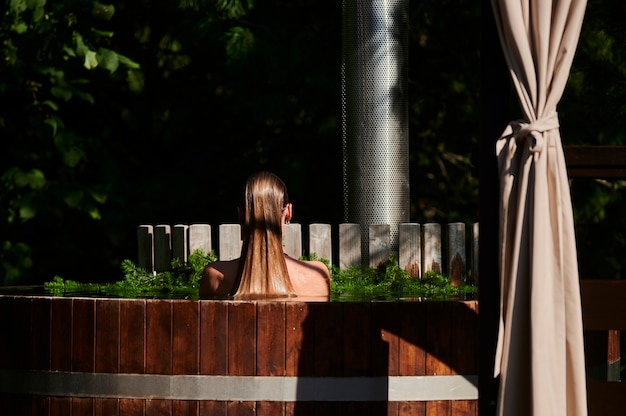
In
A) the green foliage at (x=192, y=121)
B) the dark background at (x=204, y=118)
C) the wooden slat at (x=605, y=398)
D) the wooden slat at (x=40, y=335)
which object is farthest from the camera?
the green foliage at (x=192, y=121)

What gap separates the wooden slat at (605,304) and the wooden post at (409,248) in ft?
7.87

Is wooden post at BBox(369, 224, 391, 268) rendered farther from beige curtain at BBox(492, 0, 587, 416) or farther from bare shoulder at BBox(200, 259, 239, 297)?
beige curtain at BBox(492, 0, 587, 416)

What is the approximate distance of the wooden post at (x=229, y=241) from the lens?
7.58 metres

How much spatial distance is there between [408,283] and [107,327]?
215 cm

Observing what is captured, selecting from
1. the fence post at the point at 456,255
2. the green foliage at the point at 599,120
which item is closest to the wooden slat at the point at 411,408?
the fence post at the point at 456,255

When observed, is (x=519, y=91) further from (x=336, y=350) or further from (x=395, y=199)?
(x=395, y=199)

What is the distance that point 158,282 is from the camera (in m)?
7.28

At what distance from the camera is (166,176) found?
12.4 meters

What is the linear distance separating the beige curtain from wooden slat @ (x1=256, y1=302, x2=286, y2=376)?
4.01 feet

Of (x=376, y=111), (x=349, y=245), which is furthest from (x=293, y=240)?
(x=376, y=111)

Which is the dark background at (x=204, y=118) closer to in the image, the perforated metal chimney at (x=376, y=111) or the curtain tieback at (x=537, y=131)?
the perforated metal chimney at (x=376, y=111)

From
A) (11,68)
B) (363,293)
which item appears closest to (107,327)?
(363,293)

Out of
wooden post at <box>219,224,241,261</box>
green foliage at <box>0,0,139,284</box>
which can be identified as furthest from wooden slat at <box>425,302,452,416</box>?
green foliage at <box>0,0,139,284</box>

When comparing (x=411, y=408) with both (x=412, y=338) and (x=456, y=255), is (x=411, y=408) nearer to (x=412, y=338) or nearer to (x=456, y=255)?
(x=412, y=338)
